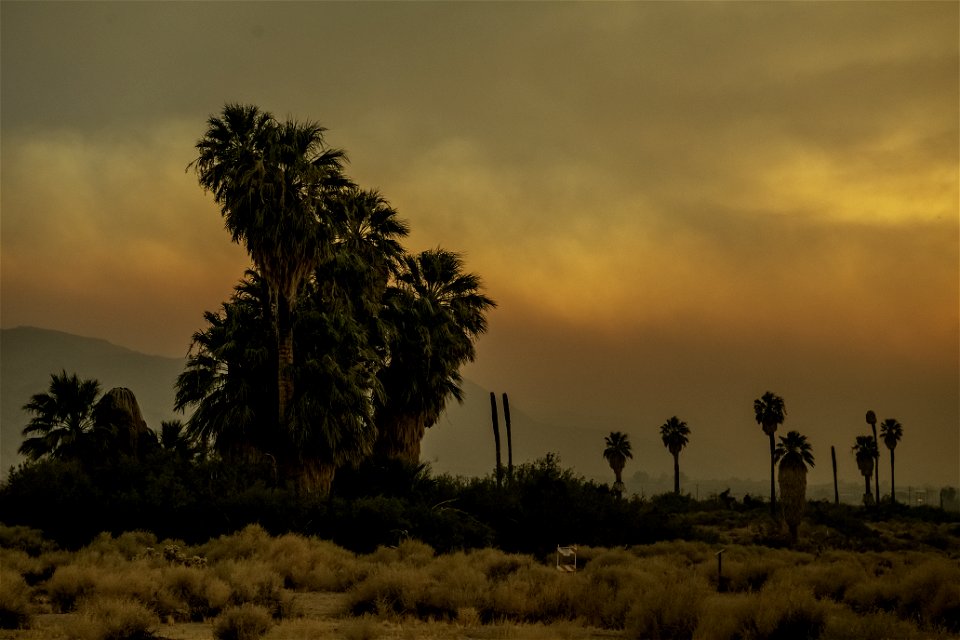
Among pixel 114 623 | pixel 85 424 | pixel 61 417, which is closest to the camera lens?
pixel 114 623

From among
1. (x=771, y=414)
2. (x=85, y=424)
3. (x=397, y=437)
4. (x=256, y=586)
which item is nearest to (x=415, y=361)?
(x=397, y=437)

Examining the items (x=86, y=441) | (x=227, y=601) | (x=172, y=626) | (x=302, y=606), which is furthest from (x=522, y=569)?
(x=86, y=441)

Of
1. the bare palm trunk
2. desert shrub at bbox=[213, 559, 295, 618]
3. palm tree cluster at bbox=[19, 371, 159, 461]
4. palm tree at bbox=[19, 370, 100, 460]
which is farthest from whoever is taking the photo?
the bare palm trunk

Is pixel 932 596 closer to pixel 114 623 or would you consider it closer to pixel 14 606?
pixel 114 623

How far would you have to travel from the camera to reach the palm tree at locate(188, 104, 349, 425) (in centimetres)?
3269

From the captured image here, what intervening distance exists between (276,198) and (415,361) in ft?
35.7

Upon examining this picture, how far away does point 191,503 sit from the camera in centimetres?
2694

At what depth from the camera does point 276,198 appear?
3319 centimetres

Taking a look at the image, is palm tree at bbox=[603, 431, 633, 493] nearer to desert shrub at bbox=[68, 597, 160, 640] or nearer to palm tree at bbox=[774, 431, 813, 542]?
palm tree at bbox=[774, 431, 813, 542]

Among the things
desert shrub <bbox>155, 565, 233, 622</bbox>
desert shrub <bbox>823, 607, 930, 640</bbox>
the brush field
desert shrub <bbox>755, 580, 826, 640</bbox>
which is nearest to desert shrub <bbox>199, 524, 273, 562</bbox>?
the brush field

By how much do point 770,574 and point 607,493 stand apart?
18.0m

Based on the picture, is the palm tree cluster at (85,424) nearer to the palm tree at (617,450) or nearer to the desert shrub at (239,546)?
the desert shrub at (239,546)

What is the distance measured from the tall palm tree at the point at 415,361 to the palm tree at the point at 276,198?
6.39m

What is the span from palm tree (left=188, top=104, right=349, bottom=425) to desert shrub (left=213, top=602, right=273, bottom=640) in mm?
18934
